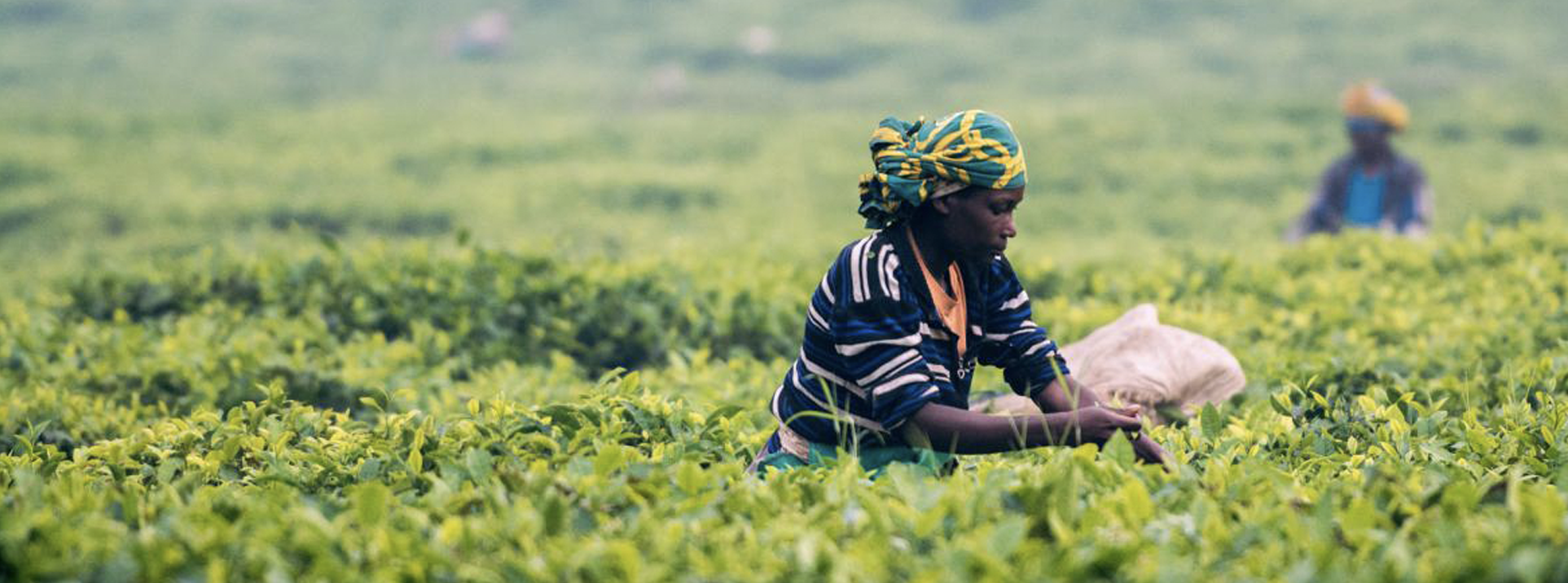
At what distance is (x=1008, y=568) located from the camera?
265 cm

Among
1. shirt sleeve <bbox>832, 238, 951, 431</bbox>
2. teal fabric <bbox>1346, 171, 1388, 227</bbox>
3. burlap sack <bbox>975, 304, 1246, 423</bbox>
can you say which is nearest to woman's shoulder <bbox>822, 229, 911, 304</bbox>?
shirt sleeve <bbox>832, 238, 951, 431</bbox>

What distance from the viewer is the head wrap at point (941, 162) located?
11.7 ft

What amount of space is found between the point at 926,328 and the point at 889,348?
0.20 metres

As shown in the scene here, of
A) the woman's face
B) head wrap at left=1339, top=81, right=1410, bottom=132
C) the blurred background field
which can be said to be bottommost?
the blurred background field

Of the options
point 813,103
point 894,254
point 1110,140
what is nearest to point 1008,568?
point 894,254

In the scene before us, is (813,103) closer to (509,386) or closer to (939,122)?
(509,386)

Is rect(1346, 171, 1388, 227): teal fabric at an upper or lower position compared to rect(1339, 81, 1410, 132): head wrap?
lower

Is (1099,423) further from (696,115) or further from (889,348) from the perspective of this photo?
(696,115)

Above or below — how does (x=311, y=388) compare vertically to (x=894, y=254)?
below

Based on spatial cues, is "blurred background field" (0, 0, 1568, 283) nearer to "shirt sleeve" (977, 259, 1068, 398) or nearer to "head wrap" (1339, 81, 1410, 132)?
"head wrap" (1339, 81, 1410, 132)

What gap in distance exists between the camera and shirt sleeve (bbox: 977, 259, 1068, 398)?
391cm

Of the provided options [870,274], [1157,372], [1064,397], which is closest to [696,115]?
[1157,372]

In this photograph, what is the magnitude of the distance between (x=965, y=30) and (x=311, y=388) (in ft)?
73.0

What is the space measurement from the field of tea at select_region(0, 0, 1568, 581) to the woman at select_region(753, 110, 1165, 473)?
0.20 metres
